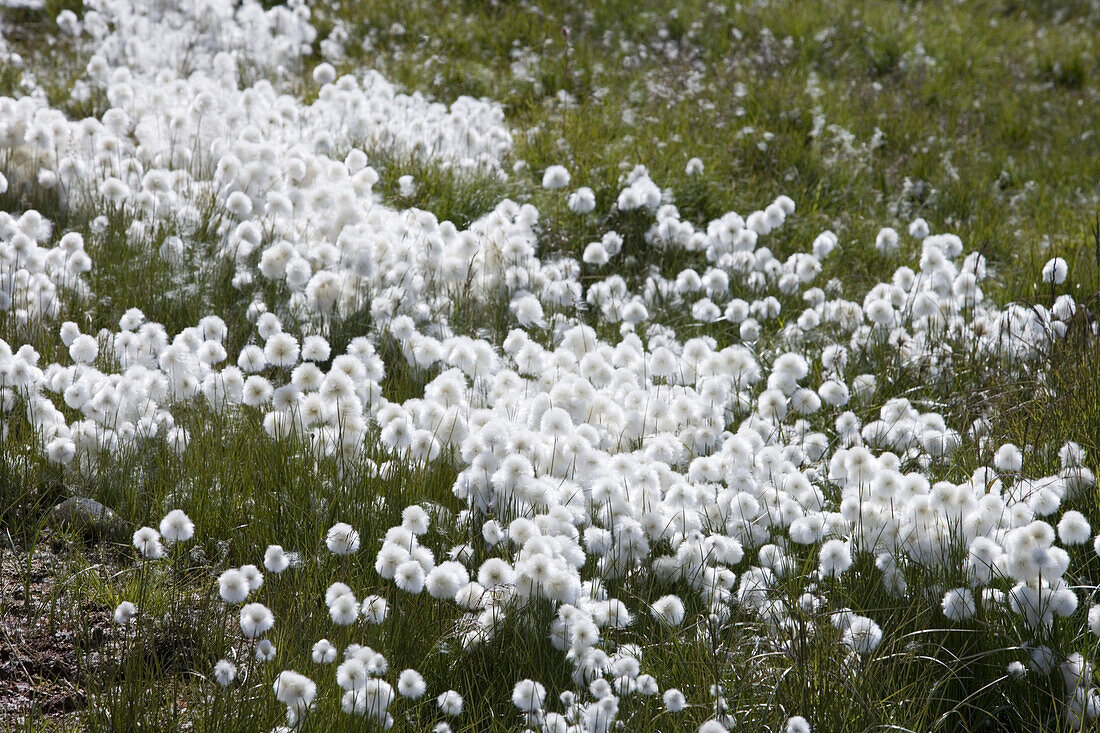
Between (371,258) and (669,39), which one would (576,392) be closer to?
(371,258)

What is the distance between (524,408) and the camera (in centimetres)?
387

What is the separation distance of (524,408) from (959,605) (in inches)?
69.0

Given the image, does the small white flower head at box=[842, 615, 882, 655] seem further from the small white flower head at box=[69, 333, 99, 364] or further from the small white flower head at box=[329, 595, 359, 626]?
the small white flower head at box=[69, 333, 99, 364]

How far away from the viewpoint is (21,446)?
11.3 ft

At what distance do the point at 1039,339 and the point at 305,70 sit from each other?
6.35 meters

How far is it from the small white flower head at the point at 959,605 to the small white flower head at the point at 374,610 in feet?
5.60

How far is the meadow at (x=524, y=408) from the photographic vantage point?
2754 millimetres

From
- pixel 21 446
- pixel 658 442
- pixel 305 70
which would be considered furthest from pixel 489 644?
pixel 305 70

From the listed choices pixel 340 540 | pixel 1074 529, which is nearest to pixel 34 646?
pixel 340 540

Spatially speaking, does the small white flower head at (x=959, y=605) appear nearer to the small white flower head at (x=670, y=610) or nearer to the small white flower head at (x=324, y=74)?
the small white flower head at (x=670, y=610)

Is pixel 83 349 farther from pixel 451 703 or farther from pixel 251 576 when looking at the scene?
pixel 451 703

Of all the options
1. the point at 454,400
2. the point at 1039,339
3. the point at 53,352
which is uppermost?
the point at 1039,339

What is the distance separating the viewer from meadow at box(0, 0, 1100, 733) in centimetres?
275

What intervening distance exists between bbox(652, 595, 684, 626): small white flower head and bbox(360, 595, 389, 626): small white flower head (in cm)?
82
